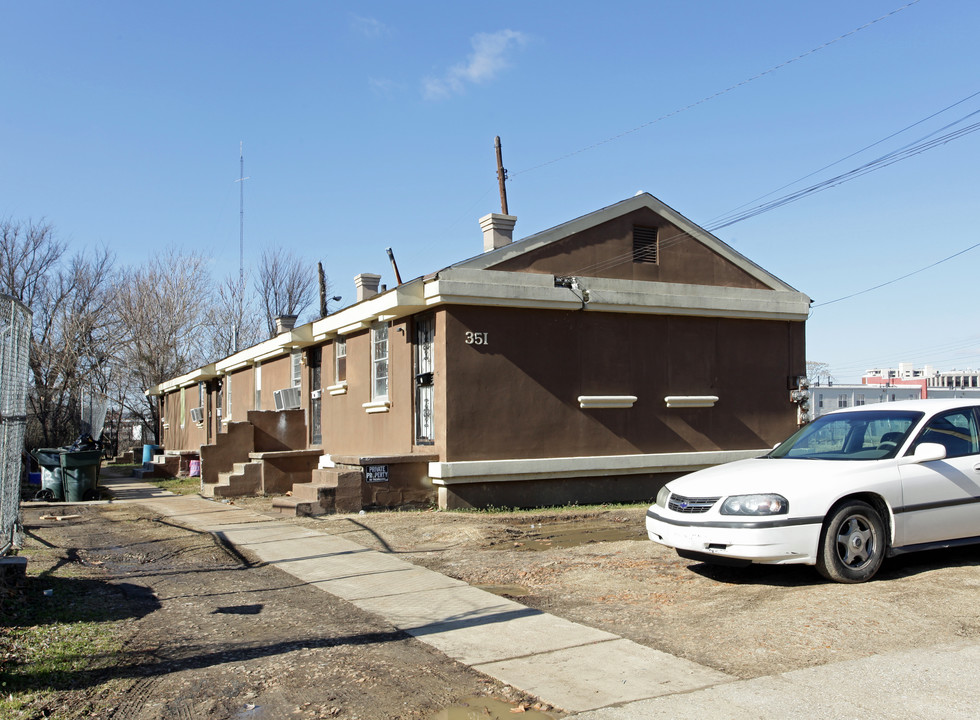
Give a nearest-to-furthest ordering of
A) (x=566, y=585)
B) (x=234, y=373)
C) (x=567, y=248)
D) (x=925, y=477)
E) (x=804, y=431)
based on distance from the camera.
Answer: (x=925, y=477), (x=566, y=585), (x=804, y=431), (x=567, y=248), (x=234, y=373)

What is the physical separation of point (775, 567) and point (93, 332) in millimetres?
34003

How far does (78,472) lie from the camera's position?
17.5 metres

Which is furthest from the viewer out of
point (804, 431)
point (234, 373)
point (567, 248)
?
point (234, 373)

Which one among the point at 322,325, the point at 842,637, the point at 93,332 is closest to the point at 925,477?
the point at 842,637

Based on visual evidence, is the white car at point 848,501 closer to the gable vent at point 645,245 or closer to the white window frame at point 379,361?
the gable vent at point 645,245

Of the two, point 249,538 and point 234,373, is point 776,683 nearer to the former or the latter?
point 249,538

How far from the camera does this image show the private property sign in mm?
13227

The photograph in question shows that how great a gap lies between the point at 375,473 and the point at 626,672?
27.5 ft

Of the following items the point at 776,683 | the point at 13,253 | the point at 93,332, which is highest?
the point at 13,253

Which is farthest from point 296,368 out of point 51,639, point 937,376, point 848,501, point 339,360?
point 937,376

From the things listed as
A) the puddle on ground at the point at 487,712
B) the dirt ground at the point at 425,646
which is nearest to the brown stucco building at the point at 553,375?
the dirt ground at the point at 425,646

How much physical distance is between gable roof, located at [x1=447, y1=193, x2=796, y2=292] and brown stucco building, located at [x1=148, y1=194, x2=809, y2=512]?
30 mm

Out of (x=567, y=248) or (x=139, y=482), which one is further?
(x=139, y=482)

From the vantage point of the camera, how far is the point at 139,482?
2430cm
